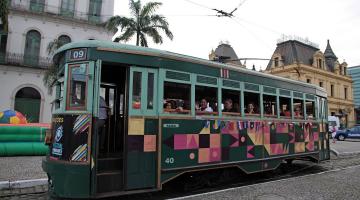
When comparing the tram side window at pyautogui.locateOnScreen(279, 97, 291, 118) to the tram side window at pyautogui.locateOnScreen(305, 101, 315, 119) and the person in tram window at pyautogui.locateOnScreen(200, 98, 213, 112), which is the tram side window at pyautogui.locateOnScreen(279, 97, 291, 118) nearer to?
the tram side window at pyautogui.locateOnScreen(305, 101, 315, 119)

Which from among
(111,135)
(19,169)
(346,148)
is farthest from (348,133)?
(19,169)

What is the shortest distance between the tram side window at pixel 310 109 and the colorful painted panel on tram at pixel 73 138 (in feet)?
23.4

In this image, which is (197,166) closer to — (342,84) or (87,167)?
(87,167)

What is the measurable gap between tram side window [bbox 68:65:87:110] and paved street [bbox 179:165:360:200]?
284 cm

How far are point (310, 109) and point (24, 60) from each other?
67.7ft

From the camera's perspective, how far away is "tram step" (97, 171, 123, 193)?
17.5 ft

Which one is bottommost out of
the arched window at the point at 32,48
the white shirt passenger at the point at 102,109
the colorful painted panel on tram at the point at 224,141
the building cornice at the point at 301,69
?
→ the colorful painted panel on tram at the point at 224,141

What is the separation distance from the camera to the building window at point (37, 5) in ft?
76.7

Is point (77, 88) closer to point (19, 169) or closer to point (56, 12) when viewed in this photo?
point (19, 169)

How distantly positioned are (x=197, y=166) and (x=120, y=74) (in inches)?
105

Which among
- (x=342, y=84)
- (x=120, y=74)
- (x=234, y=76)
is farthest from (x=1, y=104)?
(x=342, y=84)

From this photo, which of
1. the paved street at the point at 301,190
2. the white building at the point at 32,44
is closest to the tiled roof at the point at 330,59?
the white building at the point at 32,44

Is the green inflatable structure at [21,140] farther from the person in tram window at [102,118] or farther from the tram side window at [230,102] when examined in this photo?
the tram side window at [230,102]

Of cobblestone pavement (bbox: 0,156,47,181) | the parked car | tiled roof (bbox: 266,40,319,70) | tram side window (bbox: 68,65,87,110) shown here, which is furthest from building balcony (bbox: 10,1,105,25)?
tiled roof (bbox: 266,40,319,70)
